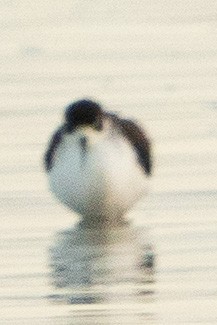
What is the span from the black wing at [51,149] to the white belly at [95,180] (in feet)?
0.25

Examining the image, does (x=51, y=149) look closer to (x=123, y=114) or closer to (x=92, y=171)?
(x=92, y=171)

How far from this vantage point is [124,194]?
13477 mm

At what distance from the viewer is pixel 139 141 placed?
1395 centimetres

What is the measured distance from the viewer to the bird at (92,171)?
1345cm

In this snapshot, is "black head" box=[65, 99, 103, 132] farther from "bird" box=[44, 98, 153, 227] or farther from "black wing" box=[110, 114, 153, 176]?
"black wing" box=[110, 114, 153, 176]

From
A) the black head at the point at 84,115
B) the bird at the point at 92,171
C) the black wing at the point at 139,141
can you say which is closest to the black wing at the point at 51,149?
the bird at the point at 92,171

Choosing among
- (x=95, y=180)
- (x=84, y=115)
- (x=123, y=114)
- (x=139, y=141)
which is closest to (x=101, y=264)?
(x=95, y=180)

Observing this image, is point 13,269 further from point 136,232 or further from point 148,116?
point 148,116

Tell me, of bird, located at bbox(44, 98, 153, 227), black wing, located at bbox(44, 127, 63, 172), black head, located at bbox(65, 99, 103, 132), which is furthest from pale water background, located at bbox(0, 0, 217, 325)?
black head, located at bbox(65, 99, 103, 132)

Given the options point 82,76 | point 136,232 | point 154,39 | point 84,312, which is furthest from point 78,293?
point 154,39

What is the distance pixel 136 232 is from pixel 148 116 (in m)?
3.03

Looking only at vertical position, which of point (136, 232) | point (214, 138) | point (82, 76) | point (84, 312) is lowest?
point (84, 312)

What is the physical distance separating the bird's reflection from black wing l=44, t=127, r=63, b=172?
0.50m

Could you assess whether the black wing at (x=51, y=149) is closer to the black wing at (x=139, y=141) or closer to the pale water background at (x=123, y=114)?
the pale water background at (x=123, y=114)
